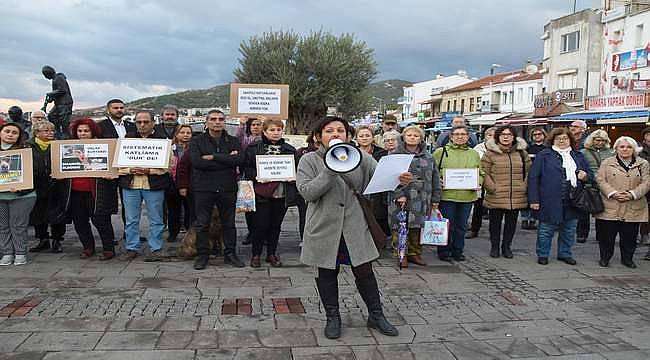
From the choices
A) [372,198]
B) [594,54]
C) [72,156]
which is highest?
[594,54]

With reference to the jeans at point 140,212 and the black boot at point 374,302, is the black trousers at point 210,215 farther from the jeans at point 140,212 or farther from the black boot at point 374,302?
the black boot at point 374,302

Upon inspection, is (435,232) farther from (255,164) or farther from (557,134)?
(255,164)

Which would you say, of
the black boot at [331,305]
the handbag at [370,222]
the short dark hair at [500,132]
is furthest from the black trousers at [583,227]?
the black boot at [331,305]

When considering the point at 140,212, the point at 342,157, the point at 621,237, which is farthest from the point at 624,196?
the point at 140,212

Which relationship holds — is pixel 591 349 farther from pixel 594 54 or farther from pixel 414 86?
pixel 414 86

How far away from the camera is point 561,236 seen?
731 centimetres

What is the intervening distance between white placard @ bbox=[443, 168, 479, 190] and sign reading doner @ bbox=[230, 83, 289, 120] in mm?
3195

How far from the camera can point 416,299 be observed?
559 centimetres

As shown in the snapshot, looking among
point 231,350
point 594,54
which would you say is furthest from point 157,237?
point 594,54

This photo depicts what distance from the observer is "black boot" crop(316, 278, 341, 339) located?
14.6 ft

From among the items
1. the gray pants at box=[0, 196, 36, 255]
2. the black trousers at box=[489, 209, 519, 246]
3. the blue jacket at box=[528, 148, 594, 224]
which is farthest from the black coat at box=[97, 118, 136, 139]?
the blue jacket at box=[528, 148, 594, 224]

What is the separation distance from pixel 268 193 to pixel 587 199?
392 cm

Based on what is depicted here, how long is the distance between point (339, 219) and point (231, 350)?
1.26 meters

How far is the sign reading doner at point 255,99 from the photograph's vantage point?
897 centimetres
